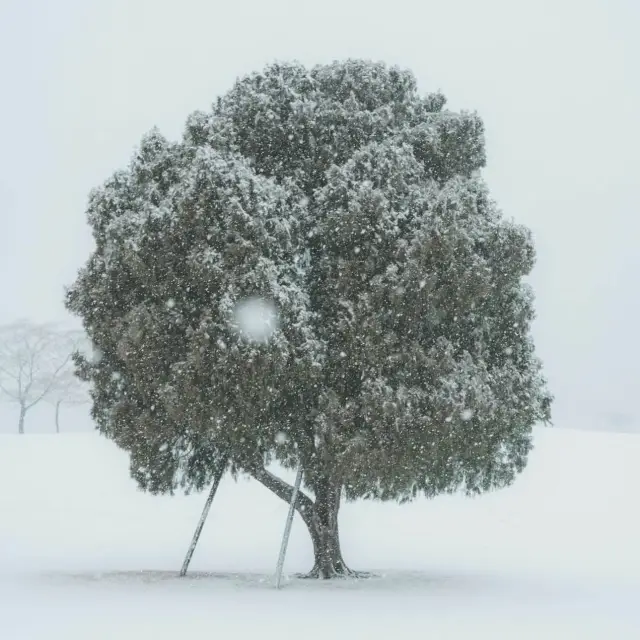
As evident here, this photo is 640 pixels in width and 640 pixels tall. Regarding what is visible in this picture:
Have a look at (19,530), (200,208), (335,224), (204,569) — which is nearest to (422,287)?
(335,224)

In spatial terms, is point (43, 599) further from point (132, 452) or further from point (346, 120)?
point (346, 120)

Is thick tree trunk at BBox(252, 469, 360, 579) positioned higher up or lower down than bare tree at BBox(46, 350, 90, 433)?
lower down

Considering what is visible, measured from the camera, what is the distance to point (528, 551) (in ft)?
91.7

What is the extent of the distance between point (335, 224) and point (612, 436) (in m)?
41.4

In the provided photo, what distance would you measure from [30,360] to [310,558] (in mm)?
43402

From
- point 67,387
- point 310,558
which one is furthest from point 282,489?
point 67,387

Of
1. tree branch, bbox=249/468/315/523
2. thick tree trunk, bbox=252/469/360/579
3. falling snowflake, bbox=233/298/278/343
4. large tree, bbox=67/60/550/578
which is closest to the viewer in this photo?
falling snowflake, bbox=233/298/278/343

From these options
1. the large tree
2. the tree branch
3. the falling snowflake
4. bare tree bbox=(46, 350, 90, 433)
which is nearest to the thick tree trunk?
the tree branch

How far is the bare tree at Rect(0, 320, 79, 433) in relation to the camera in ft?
206

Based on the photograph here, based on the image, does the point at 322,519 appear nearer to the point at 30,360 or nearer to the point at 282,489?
the point at 282,489

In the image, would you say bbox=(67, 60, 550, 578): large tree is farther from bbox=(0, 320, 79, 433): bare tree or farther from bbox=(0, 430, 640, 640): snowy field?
bbox=(0, 320, 79, 433): bare tree

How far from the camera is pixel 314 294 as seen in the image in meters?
16.5

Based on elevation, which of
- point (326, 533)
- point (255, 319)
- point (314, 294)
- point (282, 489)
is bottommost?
point (326, 533)

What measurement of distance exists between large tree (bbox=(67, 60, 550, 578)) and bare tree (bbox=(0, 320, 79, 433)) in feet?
156
